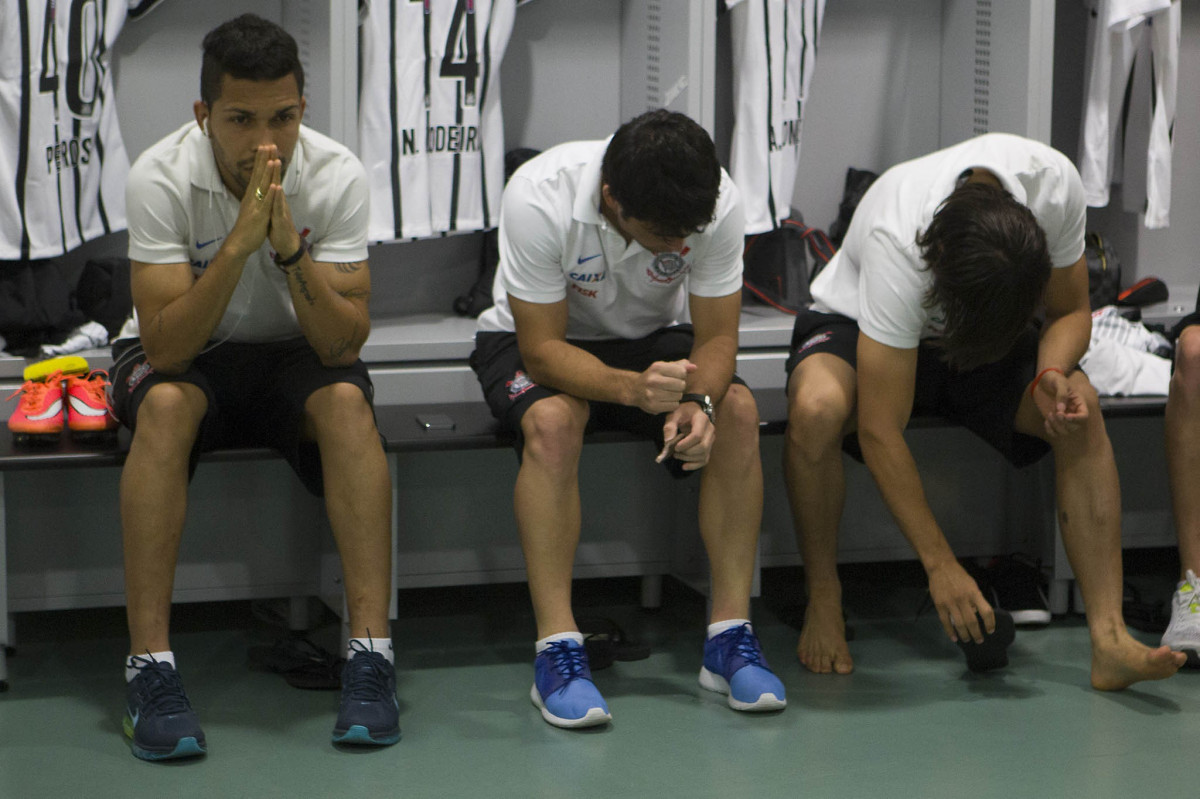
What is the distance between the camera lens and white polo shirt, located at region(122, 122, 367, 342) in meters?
2.36

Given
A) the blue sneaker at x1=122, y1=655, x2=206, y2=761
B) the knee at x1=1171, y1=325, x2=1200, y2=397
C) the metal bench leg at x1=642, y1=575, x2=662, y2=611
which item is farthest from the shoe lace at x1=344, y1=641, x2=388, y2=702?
the knee at x1=1171, y1=325, x2=1200, y2=397

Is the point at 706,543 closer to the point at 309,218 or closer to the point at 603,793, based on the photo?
the point at 603,793

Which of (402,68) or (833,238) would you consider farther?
(833,238)

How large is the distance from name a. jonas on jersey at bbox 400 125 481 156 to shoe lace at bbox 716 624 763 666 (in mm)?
1553

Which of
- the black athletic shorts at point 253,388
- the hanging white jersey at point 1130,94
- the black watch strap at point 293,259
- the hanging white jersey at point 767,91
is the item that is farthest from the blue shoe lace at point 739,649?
the hanging white jersey at point 1130,94

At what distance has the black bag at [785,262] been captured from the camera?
3.81 m

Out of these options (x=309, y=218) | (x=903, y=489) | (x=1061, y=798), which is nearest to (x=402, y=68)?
(x=309, y=218)

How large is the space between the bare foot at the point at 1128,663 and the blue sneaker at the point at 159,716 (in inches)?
60.3

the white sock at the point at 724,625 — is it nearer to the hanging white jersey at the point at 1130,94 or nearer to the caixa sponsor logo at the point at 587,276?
the caixa sponsor logo at the point at 587,276

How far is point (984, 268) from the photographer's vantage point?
229 centimetres

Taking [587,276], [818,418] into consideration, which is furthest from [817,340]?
[587,276]

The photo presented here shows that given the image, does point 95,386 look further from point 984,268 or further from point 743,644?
point 984,268

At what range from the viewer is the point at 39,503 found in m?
2.65

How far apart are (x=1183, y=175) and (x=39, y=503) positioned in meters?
3.34
